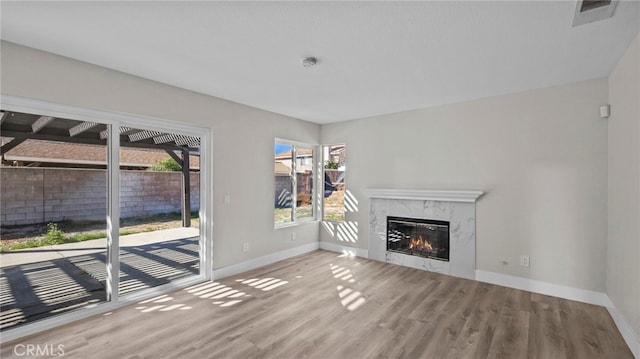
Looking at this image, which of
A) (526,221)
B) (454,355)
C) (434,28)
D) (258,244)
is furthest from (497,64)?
(258,244)

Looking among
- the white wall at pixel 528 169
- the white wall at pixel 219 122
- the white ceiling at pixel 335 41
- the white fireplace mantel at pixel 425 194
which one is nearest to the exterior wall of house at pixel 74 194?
the white wall at pixel 219 122

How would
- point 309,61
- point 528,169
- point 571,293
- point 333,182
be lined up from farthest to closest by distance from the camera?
point 333,182, point 528,169, point 571,293, point 309,61

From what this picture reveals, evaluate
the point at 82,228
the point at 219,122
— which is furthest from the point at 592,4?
the point at 82,228

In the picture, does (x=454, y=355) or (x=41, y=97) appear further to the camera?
(x=41, y=97)

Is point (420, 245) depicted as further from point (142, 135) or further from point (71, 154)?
point (71, 154)

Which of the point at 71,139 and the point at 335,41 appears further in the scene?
the point at 71,139

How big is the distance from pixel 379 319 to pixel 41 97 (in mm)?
3742

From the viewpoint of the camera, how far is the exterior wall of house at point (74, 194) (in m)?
2.51

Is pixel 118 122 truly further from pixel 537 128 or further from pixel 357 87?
pixel 537 128

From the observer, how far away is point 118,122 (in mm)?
3045

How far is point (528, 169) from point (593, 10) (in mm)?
2091

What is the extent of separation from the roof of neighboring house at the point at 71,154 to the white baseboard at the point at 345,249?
3.34m

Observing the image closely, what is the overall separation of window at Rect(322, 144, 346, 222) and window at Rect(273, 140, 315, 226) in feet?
0.93

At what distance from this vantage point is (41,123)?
8.68 feet
